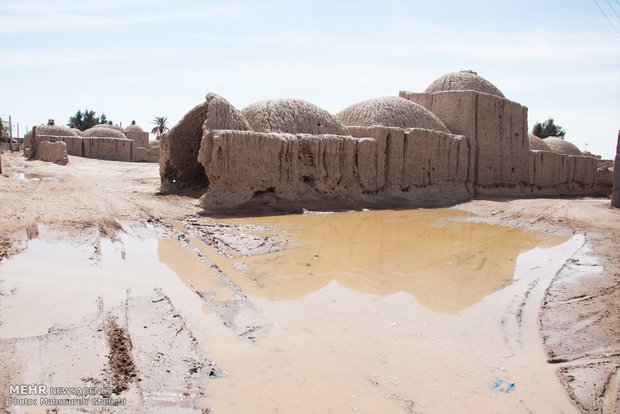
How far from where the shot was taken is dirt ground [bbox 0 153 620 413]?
2.96m

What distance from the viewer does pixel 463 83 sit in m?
16.8

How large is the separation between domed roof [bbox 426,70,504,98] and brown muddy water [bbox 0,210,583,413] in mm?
10804

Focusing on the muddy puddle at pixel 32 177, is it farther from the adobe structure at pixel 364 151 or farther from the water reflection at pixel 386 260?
the water reflection at pixel 386 260

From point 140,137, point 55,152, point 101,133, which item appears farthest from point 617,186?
point 140,137

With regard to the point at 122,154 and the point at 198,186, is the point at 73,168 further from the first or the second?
the point at 198,186

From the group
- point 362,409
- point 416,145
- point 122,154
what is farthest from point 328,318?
point 122,154

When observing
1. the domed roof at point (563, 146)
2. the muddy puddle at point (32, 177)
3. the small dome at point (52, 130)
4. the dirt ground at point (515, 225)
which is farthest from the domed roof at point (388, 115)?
the small dome at point (52, 130)

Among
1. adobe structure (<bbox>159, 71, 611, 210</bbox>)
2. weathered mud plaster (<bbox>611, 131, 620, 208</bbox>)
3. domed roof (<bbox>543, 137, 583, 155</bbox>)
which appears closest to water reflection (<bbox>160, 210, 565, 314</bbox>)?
adobe structure (<bbox>159, 71, 611, 210</bbox>)

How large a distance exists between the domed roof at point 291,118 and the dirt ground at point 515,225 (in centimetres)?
278

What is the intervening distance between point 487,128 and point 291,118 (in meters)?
8.55

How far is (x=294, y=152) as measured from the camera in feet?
35.5

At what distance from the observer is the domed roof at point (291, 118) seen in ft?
36.8

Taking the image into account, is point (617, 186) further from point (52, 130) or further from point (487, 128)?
point (52, 130)

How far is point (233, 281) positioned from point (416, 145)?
10.0m
